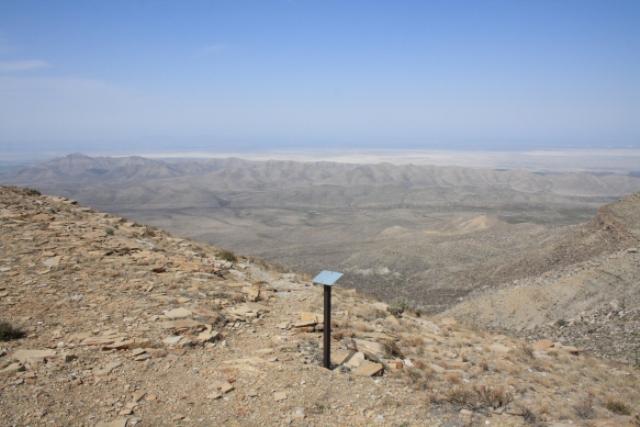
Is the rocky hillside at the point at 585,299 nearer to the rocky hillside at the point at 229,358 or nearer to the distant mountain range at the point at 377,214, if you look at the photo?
the distant mountain range at the point at 377,214

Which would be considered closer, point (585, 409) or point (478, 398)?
point (478, 398)

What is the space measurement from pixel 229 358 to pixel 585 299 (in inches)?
661

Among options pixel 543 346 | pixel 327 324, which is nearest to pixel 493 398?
pixel 327 324

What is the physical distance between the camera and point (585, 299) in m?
18.4

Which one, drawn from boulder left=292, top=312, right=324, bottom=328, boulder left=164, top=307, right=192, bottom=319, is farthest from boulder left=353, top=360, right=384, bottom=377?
boulder left=164, top=307, right=192, bottom=319

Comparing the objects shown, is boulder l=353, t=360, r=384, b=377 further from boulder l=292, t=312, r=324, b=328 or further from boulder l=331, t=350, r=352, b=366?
boulder l=292, t=312, r=324, b=328

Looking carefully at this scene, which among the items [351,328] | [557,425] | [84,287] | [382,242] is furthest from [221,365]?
[382,242]

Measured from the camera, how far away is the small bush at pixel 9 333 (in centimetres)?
674

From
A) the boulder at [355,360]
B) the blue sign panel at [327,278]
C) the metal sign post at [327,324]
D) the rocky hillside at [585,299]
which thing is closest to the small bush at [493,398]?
the boulder at [355,360]

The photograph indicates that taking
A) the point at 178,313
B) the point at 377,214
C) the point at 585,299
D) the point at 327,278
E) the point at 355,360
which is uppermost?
the point at 327,278

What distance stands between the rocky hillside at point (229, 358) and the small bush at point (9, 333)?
3cm

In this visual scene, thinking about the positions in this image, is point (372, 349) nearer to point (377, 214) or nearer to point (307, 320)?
point (307, 320)

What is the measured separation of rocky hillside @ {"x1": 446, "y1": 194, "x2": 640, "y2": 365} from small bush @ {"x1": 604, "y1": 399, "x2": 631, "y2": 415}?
603 cm

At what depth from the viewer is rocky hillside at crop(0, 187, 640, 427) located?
5793mm
